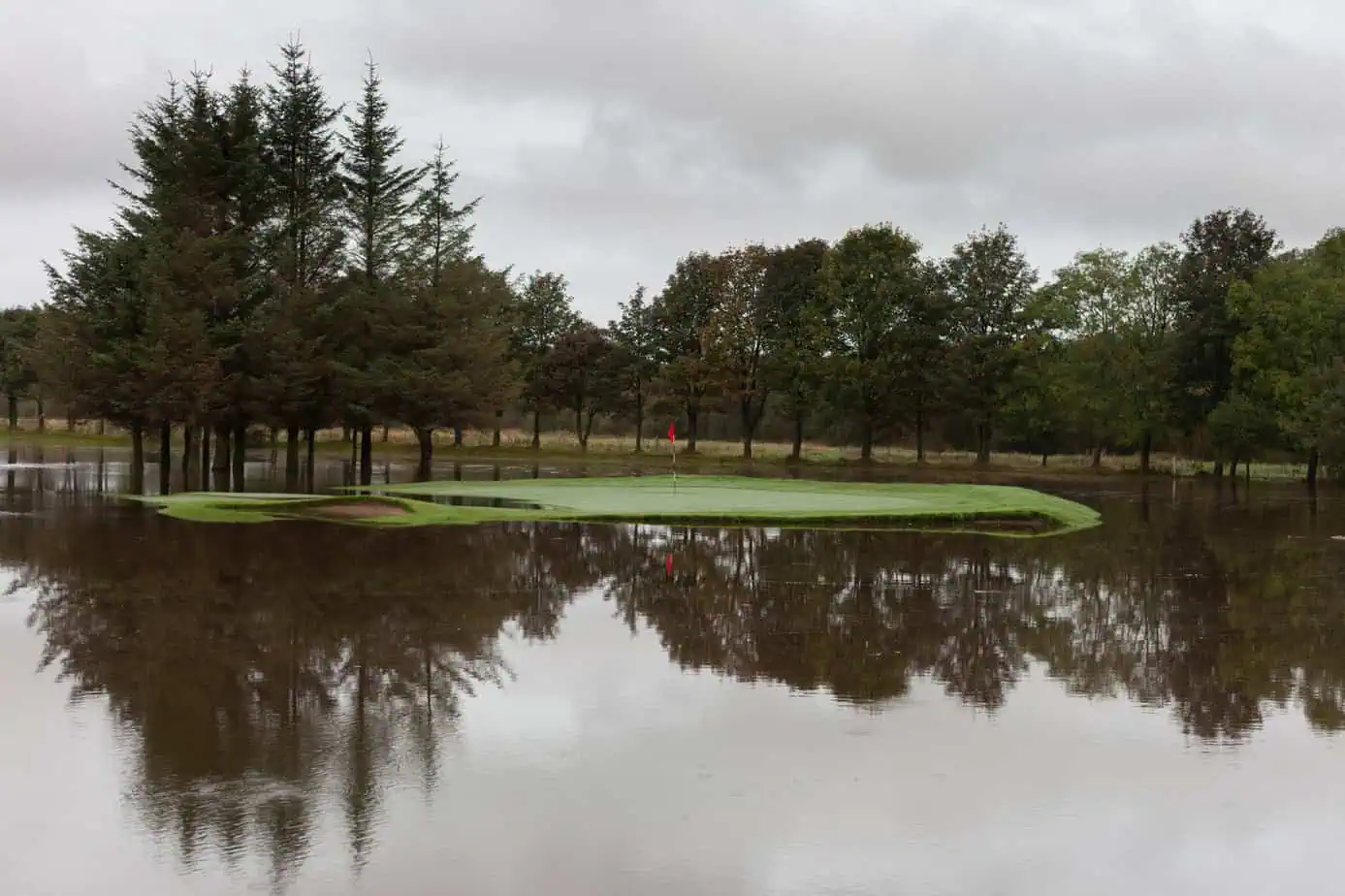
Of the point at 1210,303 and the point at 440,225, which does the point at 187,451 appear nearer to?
the point at 440,225

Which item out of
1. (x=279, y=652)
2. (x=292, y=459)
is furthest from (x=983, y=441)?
(x=279, y=652)

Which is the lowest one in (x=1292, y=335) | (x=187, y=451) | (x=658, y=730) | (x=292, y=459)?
(x=658, y=730)

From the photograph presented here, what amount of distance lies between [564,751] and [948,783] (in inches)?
116

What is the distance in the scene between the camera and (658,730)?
10.5 m

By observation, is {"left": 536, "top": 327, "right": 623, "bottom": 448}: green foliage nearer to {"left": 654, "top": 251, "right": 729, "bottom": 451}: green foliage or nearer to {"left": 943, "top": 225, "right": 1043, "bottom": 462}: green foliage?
{"left": 654, "top": 251, "right": 729, "bottom": 451}: green foliage

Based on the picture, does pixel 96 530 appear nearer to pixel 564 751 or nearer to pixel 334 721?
pixel 334 721

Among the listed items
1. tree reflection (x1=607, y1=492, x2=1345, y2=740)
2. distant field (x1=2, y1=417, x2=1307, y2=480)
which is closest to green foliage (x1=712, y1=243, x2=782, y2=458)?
distant field (x1=2, y1=417, x2=1307, y2=480)

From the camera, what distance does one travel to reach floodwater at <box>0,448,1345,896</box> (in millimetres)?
7430

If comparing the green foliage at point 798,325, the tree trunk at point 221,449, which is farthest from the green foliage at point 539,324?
the tree trunk at point 221,449

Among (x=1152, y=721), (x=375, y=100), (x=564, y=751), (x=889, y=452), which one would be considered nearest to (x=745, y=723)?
(x=564, y=751)

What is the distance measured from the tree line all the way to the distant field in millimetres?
2724

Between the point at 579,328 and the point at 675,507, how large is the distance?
211 ft

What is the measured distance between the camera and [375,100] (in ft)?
165

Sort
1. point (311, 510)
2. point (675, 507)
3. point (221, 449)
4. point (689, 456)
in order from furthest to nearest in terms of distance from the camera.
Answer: point (689, 456), point (221, 449), point (675, 507), point (311, 510)
